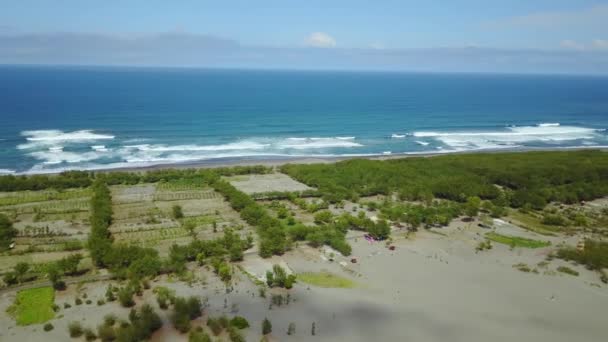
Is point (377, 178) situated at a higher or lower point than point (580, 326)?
higher

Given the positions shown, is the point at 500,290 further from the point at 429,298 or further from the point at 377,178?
the point at 377,178

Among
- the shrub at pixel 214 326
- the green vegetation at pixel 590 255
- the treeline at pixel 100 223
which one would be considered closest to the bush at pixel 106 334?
the shrub at pixel 214 326

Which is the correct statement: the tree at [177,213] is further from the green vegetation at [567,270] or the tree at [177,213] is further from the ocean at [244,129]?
the green vegetation at [567,270]

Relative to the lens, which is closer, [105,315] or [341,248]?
[105,315]

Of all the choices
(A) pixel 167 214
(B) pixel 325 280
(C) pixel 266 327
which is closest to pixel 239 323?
(C) pixel 266 327

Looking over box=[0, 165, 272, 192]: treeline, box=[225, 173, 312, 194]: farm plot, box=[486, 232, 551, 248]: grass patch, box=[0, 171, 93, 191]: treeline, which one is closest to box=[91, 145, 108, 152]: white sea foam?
box=[0, 165, 272, 192]: treeline

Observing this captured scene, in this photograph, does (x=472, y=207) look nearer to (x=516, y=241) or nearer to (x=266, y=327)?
(x=516, y=241)

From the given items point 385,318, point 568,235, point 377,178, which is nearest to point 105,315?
point 385,318
